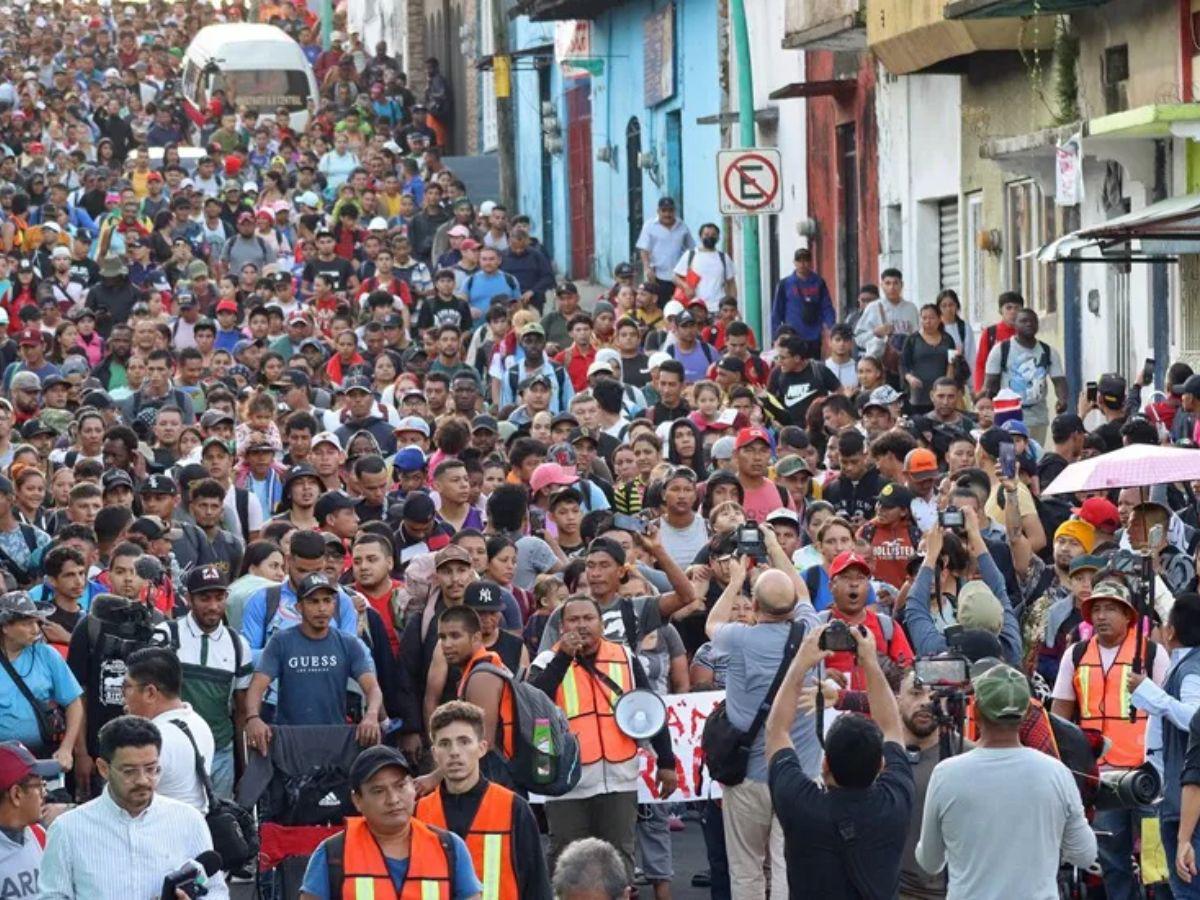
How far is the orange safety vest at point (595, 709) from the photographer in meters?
12.3

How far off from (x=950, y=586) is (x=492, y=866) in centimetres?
461

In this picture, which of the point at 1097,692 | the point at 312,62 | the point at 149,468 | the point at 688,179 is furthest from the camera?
the point at 312,62

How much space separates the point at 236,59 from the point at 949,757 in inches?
1605

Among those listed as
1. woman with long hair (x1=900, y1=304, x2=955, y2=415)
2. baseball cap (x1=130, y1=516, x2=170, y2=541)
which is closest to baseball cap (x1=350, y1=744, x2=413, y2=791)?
baseball cap (x1=130, y1=516, x2=170, y2=541)

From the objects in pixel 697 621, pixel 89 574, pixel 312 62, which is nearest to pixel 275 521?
pixel 89 574

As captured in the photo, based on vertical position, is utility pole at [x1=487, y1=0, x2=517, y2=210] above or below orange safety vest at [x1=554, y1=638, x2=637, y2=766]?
above

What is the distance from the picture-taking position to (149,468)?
18.6 meters

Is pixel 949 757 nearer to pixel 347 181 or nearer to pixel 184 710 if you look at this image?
pixel 184 710

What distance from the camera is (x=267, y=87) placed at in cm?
4934

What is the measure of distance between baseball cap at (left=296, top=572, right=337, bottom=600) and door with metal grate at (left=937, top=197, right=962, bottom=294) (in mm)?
15245

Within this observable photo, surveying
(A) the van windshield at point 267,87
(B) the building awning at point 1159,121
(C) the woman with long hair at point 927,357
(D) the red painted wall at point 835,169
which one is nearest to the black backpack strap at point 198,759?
(B) the building awning at point 1159,121

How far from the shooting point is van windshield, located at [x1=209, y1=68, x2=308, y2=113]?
48.8 m

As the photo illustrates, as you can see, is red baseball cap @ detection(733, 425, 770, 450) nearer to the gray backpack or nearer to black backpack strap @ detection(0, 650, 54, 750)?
the gray backpack

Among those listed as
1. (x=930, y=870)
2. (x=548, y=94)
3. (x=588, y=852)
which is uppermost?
(x=548, y=94)
